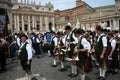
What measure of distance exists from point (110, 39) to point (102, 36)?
61.9 inches

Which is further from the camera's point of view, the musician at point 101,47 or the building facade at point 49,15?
the building facade at point 49,15

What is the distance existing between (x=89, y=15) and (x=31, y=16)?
2870 centimetres

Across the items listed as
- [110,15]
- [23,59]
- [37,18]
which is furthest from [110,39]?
[37,18]

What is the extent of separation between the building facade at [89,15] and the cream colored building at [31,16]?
458cm

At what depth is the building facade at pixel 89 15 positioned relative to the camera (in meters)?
69.7

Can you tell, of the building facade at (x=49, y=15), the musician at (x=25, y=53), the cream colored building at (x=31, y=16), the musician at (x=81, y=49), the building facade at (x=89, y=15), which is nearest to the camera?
the musician at (x=25, y=53)

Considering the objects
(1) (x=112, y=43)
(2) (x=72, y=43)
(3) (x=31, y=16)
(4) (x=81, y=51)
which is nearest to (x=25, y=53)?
(4) (x=81, y=51)

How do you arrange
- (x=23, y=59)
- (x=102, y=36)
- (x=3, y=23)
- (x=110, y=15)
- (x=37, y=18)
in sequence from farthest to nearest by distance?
(x=37, y=18) → (x=110, y=15) → (x=3, y=23) → (x=102, y=36) → (x=23, y=59)

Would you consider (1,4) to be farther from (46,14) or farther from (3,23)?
(46,14)

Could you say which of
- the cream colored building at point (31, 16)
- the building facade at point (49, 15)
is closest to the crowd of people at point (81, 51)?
the building facade at point (49, 15)

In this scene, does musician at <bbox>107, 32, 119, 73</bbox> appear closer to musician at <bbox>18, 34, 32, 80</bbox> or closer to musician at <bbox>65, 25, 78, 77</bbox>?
musician at <bbox>65, 25, 78, 77</bbox>

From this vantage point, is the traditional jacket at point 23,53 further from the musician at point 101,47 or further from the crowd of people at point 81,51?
the musician at point 101,47

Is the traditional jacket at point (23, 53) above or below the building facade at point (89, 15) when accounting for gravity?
below

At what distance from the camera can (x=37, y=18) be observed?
97.8m
